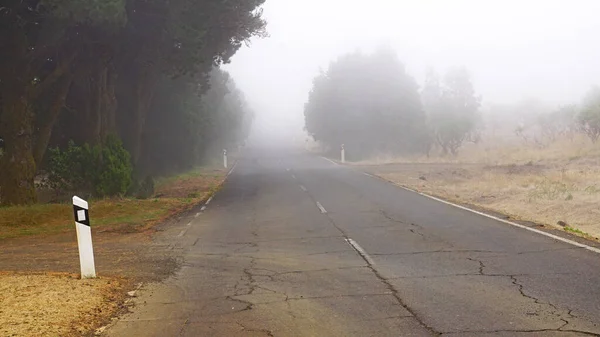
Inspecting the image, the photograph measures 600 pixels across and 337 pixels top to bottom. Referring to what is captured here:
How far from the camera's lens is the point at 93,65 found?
19766mm

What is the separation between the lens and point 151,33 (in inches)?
797

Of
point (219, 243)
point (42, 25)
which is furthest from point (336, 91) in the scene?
point (219, 243)

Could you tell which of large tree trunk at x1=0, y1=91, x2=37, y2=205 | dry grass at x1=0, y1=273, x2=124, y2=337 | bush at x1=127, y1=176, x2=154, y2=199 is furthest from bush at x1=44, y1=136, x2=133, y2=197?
dry grass at x1=0, y1=273, x2=124, y2=337

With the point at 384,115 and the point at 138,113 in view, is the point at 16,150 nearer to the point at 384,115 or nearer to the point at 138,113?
the point at 138,113

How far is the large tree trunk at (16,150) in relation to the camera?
52.6 ft

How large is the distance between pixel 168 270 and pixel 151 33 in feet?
44.4

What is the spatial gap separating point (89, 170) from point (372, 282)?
14.4m

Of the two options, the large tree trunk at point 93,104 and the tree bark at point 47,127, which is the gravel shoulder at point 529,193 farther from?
the tree bark at point 47,127

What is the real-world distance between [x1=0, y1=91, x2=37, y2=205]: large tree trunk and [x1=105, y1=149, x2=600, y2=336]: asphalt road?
5840 millimetres

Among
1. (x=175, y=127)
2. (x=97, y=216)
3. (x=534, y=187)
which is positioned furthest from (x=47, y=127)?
(x=534, y=187)

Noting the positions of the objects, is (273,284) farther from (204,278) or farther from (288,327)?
(288,327)

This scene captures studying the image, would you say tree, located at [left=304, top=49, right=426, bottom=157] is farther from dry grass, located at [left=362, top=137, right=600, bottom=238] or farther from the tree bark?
the tree bark

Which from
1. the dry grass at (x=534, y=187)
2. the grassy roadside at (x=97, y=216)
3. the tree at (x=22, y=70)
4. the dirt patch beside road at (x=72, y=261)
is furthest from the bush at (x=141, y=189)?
the dry grass at (x=534, y=187)

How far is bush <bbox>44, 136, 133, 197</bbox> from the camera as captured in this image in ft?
63.4
